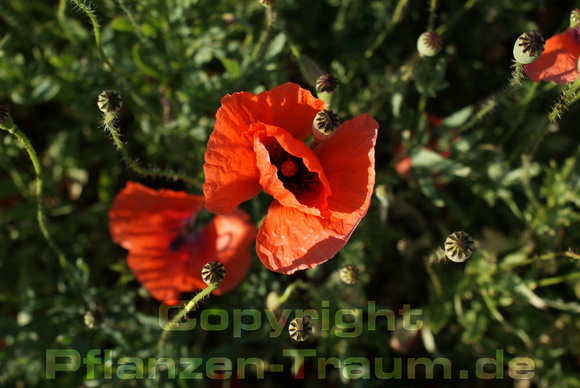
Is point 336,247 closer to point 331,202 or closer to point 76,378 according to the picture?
point 331,202

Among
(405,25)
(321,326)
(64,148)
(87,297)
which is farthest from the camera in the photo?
(405,25)

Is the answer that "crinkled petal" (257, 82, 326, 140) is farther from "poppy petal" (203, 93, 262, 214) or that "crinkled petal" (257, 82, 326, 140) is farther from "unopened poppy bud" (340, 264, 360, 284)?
"unopened poppy bud" (340, 264, 360, 284)

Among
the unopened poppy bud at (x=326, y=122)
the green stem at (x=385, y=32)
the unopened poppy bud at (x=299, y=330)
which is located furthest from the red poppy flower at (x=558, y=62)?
the unopened poppy bud at (x=299, y=330)

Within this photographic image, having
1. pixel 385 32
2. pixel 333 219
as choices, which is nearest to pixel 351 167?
pixel 333 219

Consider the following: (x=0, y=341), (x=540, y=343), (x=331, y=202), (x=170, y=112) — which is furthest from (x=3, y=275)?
(x=540, y=343)

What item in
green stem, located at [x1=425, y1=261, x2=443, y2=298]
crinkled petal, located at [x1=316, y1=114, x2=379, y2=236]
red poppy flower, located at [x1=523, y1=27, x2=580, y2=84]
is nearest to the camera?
crinkled petal, located at [x1=316, y1=114, x2=379, y2=236]

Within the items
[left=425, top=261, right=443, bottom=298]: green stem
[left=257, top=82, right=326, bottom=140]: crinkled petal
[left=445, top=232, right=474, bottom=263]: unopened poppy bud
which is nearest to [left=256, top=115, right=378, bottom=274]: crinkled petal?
[left=257, top=82, right=326, bottom=140]: crinkled petal

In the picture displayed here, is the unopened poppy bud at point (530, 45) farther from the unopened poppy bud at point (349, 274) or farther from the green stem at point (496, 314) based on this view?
the green stem at point (496, 314)
